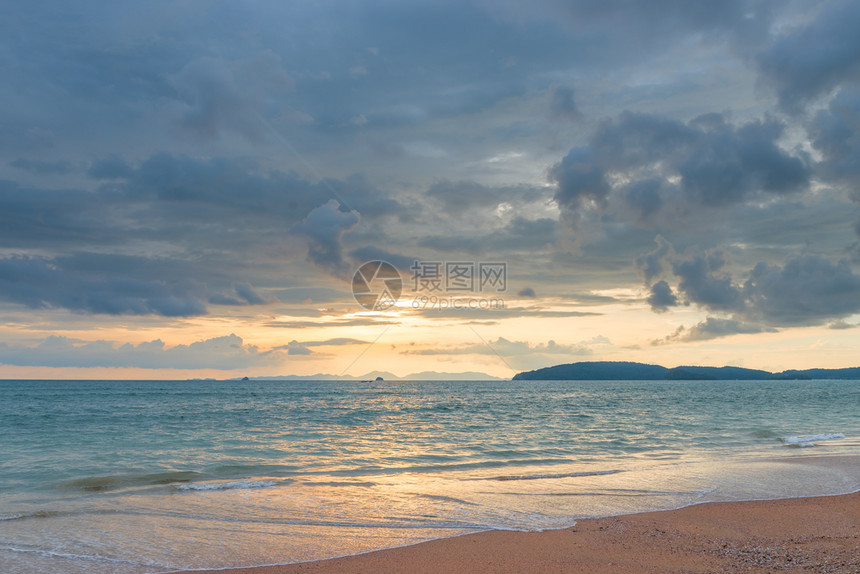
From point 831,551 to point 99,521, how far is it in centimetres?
1435

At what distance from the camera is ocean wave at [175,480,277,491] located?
15609mm

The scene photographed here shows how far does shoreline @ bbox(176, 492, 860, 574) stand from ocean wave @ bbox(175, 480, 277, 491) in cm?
776

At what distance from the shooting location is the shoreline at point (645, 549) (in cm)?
827

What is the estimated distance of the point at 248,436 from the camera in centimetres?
2966

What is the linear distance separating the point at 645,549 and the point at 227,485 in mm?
11962

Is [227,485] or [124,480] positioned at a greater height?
[227,485]

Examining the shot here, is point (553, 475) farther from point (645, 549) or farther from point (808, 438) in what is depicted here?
point (808, 438)

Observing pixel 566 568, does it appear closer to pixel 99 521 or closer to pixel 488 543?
pixel 488 543

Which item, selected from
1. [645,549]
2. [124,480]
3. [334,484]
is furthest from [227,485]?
[645,549]

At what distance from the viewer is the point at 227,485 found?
15.8m

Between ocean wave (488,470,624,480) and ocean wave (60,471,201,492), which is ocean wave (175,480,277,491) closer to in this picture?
ocean wave (60,471,201,492)

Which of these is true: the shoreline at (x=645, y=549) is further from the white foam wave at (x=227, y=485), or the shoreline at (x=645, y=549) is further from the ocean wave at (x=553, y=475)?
the white foam wave at (x=227, y=485)

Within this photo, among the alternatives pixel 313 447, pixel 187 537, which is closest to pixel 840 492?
pixel 187 537

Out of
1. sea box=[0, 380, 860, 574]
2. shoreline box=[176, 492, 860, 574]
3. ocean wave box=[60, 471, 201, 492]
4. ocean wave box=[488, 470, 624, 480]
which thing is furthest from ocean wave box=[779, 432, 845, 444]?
ocean wave box=[60, 471, 201, 492]
